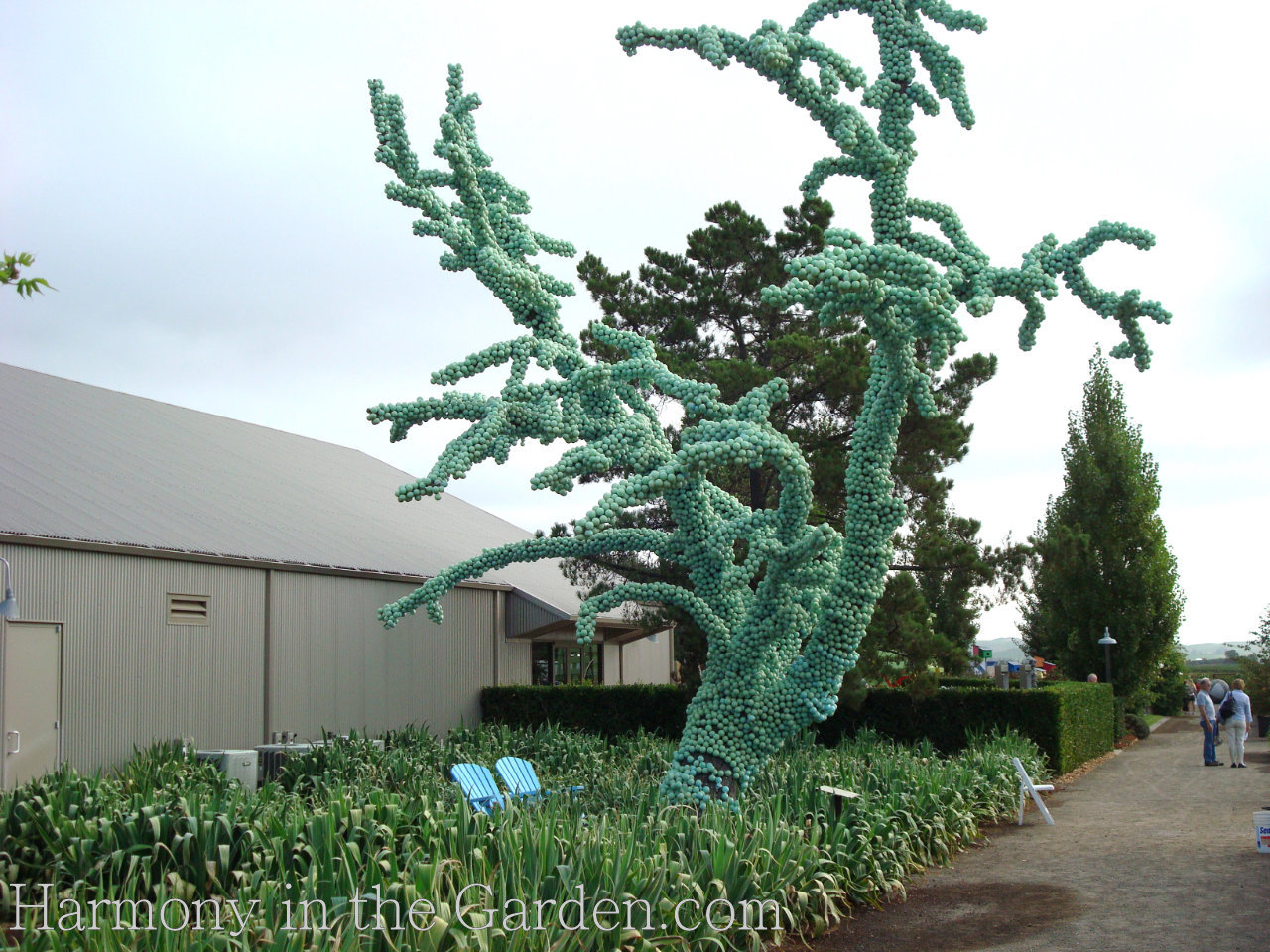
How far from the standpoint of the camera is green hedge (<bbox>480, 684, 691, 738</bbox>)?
57.8ft

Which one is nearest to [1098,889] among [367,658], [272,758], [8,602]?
[272,758]

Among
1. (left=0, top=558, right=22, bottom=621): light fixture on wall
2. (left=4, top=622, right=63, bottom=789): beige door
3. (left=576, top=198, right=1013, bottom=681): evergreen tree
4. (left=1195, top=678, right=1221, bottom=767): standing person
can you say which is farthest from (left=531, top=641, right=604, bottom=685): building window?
(left=0, top=558, right=22, bottom=621): light fixture on wall

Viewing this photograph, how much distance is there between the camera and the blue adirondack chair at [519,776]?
10.6 m

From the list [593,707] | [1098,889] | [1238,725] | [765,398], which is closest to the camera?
[1098,889]

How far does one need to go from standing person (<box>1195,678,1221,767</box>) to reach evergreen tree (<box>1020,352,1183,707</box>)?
24.2ft

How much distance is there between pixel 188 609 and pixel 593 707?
23.1ft

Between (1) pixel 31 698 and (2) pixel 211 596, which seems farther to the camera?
(2) pixel 211 596

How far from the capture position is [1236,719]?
1708 cm

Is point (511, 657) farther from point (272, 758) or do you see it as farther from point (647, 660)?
point (272, 758)

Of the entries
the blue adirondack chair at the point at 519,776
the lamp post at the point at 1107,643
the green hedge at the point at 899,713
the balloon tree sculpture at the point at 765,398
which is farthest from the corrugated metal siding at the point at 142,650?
the lamp post at the point at 1107,643

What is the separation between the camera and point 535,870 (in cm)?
603

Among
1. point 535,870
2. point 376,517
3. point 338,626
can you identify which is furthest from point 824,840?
point 376,517

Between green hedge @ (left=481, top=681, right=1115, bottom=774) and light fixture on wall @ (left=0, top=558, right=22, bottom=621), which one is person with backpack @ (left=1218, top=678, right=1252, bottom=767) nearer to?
green hedge @ (left=481, top=681, right=1115, bottom=774)

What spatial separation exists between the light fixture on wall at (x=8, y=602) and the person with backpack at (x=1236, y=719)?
16.5 metres
